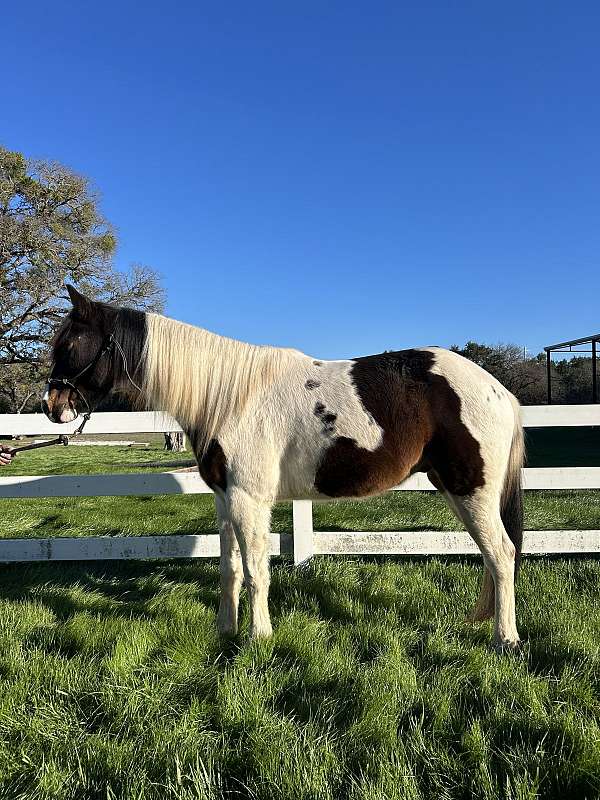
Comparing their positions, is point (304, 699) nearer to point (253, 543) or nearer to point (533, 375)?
point (253, 543)

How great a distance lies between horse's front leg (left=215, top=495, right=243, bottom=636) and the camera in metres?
3.12

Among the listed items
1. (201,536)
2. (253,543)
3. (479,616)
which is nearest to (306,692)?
(253,543)

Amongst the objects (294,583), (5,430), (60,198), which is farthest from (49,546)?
(60,198)

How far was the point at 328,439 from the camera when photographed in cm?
295

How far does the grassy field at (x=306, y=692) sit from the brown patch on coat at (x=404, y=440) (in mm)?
921

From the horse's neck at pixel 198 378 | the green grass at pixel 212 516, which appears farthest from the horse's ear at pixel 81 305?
the green grass at pixel 212 516

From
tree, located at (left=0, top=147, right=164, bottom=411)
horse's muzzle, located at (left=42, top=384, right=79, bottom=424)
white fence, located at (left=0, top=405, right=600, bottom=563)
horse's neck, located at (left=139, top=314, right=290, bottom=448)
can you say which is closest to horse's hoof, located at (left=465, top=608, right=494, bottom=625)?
white fence, located at (left=0, top=405, right=600, bottom=563)

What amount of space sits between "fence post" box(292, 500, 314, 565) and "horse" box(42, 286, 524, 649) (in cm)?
115

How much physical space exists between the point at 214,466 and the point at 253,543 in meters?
0.53

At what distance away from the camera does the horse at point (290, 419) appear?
2.94 metres

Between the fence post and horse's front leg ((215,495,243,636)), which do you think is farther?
the fence post

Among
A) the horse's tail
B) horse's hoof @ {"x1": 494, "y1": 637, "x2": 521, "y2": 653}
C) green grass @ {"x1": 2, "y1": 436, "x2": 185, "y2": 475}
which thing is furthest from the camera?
green grass @ {"x1": 2, "y1": 436, "x2": 185, "y2": 475}

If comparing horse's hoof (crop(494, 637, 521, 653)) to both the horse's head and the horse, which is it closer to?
the horse

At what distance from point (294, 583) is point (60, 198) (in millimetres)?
23238
